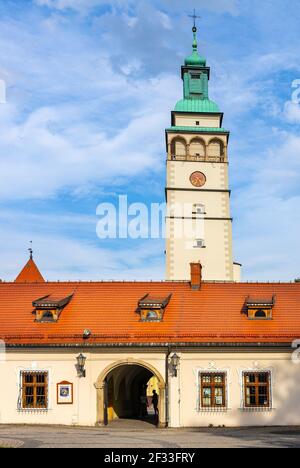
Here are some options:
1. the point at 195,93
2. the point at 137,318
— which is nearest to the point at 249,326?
the point at 137,318

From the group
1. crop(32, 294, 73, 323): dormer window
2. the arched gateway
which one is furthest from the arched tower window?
crop(32, 294, 73, 323): dormer window

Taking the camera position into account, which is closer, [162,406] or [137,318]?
[162,406]

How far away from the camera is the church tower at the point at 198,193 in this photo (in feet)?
160

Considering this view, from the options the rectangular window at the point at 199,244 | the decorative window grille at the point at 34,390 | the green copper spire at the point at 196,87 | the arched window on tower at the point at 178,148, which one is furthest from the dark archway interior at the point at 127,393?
the green copper spire at the point at 196,87

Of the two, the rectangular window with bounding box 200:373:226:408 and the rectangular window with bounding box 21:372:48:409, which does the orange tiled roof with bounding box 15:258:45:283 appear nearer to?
the rectangular window with bounding box 21:372:48:409

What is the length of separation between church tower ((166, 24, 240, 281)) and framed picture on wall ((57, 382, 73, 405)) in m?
21.5

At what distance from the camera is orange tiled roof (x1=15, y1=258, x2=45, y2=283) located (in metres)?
45.9

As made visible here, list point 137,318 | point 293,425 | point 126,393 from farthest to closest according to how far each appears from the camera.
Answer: point 126,393, point 137,318, point 293,425

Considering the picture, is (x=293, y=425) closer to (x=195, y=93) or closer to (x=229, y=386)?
(x=229, y=386)

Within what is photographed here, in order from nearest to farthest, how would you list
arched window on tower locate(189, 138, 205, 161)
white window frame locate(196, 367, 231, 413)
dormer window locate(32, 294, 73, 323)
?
1. white window frame locate(196, 367, 231, 413)
2. dormer window locate(32, 294, 73, 323)
3. arched window on tower locate(189, 138, 205, 161)

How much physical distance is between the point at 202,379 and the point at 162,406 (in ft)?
6.64

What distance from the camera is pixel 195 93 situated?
54.7m
